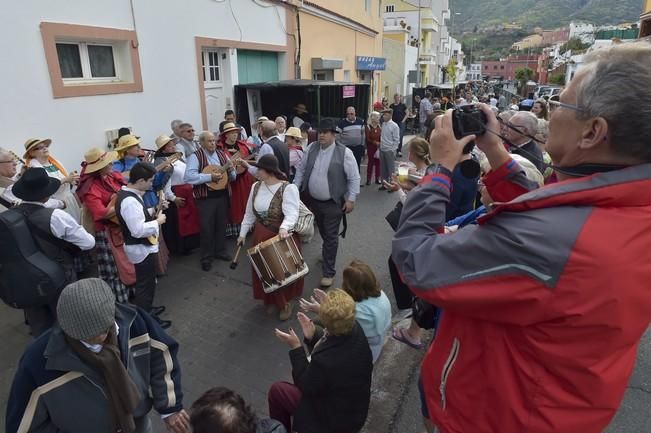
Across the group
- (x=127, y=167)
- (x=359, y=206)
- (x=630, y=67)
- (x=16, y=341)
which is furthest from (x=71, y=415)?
(x=359, y=206)

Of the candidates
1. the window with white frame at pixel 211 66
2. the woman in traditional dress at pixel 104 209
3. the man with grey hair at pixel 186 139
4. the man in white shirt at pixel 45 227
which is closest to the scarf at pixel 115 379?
the man in white shirt at pixel 45 227

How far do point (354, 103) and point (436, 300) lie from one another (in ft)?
36.1

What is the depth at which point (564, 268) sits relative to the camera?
0.99 metres

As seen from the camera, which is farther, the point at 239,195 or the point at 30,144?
the point at 239,195

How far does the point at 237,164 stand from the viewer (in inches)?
227

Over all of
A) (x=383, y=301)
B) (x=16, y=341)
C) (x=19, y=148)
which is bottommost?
(x=16, y=341)

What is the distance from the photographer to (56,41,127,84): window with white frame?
5.60 meters

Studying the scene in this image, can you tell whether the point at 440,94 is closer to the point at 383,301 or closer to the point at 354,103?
the point at 354,103

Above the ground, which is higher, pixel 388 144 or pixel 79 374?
pixel 388 144

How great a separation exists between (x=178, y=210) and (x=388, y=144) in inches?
201

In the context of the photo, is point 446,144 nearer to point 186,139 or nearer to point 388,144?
point 186,139

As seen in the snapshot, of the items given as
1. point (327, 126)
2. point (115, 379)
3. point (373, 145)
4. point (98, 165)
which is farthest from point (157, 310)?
point (373, 145)

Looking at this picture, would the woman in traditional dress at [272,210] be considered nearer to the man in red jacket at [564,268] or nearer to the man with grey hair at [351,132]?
the man in red jacket at [564,268]

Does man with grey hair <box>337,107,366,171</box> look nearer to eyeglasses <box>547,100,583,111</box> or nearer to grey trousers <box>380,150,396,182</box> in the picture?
grey trousers <box>380,150,396,182</box>
